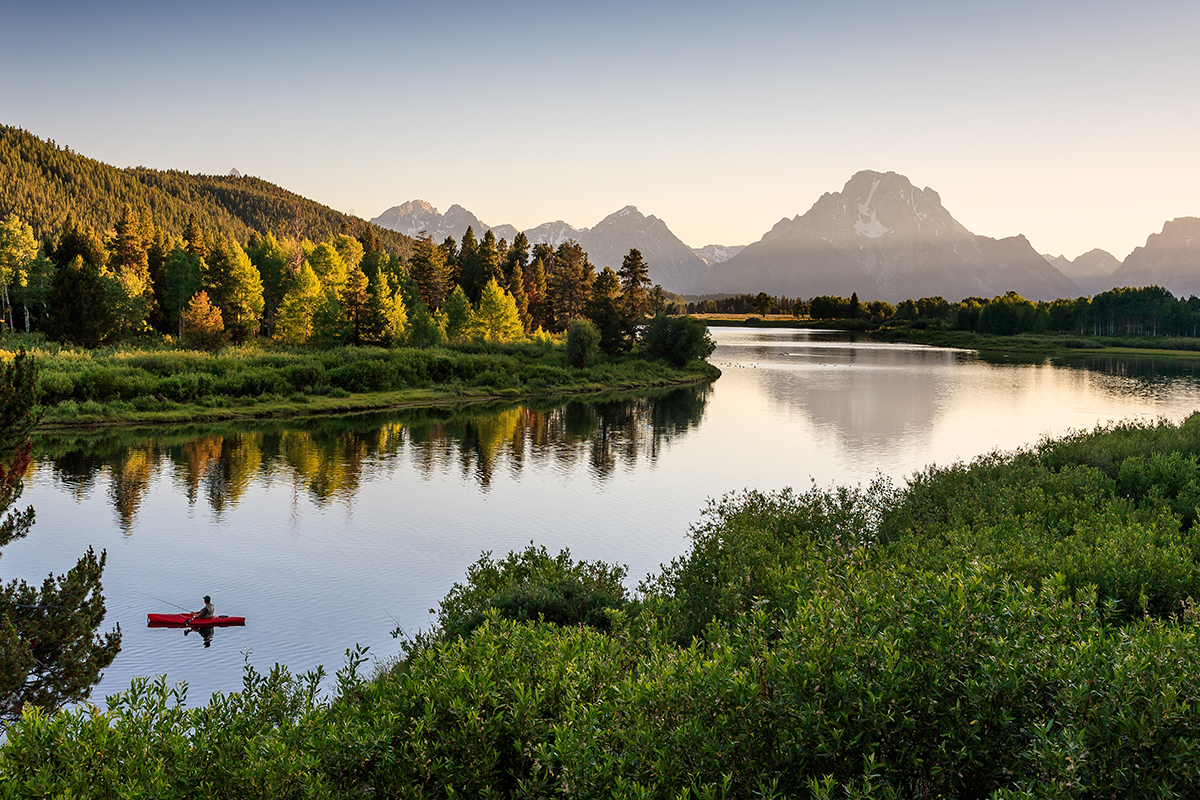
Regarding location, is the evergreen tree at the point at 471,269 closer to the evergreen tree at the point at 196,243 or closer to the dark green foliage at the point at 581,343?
the dark green foliage at the point at 581,343

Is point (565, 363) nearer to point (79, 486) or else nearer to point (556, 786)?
point (79, 486)

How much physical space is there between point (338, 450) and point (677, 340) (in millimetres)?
56176

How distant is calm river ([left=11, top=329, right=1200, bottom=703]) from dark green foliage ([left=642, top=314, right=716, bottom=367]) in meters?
22.2

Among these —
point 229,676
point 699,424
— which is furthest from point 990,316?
point 229,676

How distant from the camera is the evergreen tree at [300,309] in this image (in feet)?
269

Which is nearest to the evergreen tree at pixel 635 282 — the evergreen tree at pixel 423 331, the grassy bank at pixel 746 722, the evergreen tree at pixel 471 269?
the evergreen tree at pixel 471 269

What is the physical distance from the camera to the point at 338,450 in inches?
1759

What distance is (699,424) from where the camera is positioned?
57.2 meters

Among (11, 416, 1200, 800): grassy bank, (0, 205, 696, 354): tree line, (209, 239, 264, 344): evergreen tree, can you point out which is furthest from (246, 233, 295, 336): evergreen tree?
(11, 416, 1200, 800): grassy bank

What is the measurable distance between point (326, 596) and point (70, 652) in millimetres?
11175

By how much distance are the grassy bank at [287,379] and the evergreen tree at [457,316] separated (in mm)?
9008

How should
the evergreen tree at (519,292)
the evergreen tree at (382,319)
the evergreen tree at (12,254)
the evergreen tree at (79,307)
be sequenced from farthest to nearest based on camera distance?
the evergreen tree at (519,292), the evergreen tree at (382,319), the evergreen tree at (12,254), the evergreen tree at (79,307)

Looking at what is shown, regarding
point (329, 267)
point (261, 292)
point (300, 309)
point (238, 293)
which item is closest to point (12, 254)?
point (238, 293)

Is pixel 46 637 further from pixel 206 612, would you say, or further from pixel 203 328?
pixel 203 328
